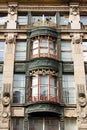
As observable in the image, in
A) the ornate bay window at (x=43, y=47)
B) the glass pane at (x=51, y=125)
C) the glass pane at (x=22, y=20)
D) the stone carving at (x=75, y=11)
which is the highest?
the stone carving at (x=75, y=11)

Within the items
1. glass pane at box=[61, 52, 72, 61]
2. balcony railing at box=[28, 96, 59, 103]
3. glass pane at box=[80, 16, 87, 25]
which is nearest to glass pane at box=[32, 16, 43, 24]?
glass pane at box=[80, 16, 87, 25]

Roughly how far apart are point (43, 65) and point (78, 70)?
3.25m

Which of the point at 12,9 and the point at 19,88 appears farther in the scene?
the point at 12,9

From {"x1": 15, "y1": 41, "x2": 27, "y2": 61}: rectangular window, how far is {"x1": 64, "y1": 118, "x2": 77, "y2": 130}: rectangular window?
24.0 ft

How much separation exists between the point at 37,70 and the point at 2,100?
410cm

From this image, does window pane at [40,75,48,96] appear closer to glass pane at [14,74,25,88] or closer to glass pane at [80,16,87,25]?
glass pane at [14,74,25,88]

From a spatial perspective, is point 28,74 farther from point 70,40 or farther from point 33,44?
point 70,40

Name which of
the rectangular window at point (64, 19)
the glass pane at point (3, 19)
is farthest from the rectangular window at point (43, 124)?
the glass pane at point (3, 19)

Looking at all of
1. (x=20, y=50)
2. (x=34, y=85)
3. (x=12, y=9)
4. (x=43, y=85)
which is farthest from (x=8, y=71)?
(x=12, y=9)

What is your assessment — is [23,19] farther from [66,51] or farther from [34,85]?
[34,85]

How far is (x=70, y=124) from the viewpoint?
84.3 feet

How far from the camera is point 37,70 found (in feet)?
88.9

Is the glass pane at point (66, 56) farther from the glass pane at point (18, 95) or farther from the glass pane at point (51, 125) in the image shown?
the glass pane at point (51, 125)

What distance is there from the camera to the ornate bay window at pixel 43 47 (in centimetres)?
2830
